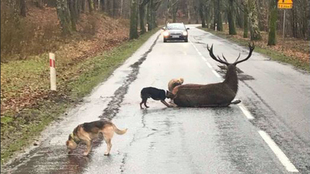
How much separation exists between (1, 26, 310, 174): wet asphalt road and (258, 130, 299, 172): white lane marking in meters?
0.03

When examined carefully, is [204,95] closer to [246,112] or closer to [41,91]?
[246,112]

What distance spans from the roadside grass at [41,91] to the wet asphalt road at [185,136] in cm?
34

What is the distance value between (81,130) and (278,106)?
5565 millimetres

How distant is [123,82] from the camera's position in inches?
582

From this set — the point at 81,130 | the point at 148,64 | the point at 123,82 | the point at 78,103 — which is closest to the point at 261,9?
the point at 148,64

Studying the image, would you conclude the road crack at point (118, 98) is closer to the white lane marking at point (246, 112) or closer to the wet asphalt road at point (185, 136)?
the wet asphalt road at point (185, 136)

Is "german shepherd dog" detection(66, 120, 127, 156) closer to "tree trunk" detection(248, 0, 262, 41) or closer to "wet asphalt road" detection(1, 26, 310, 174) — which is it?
"wet asphalt road" detection(1, 26, 310, 174)

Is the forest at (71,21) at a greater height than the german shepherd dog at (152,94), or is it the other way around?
the forest at (71,21)

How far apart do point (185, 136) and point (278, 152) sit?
5.55 feet

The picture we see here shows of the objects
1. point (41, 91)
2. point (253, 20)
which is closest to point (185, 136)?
point (41, 91)

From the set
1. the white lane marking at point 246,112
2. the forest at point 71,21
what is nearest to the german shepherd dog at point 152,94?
the white lane marking at point 246,112

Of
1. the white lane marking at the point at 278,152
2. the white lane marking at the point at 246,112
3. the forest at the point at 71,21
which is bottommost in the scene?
the white lane marking at the point at 278,152

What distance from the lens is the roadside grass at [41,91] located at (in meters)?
7.83

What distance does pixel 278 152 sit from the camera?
693 cm
